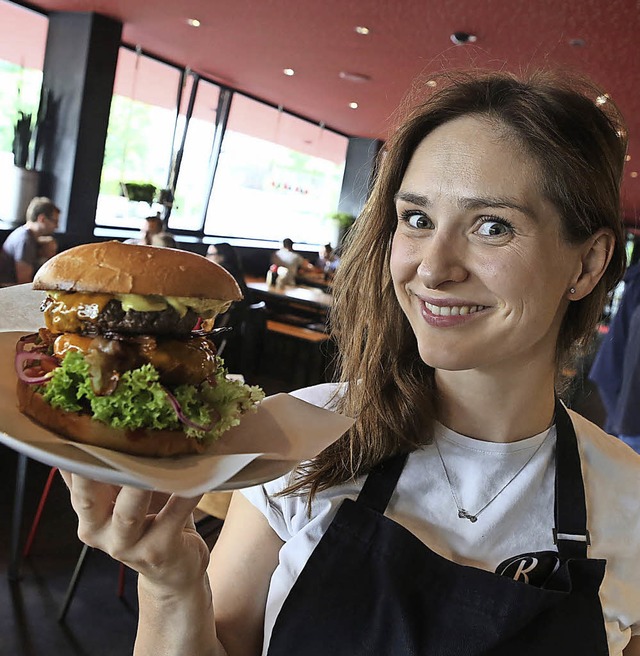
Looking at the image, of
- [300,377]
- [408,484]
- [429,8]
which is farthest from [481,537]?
[300,377]

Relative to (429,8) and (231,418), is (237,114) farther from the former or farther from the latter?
(231,418)

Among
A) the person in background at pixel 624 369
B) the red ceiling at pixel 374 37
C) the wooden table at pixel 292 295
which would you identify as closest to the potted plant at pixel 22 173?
the red ceiling at pixel 374 37

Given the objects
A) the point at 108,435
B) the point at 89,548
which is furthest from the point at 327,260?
the point at 108,435

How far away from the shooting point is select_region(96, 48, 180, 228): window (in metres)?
8.26

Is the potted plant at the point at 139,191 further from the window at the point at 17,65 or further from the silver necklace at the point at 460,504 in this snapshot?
the silver necklace at the point at 460,504

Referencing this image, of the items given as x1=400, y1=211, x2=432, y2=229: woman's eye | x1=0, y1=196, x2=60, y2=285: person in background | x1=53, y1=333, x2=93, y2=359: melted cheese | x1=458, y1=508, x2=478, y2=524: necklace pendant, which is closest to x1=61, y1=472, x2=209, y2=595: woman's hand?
x1=53, y1=333, x2=93, y2=359: melted cheese

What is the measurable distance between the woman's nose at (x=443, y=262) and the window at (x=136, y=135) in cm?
753

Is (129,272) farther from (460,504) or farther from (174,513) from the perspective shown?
(460,504)

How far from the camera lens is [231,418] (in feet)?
4.09

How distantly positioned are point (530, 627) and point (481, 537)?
0.18m

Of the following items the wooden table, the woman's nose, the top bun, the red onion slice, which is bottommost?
the wooden table

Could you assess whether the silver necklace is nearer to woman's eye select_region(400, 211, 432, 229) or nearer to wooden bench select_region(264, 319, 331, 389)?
woman's eye select_region(400, 211, 432, 229)

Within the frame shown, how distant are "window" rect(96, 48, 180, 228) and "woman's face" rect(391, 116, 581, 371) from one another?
7.47 meters

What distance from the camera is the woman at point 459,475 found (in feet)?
3.97
